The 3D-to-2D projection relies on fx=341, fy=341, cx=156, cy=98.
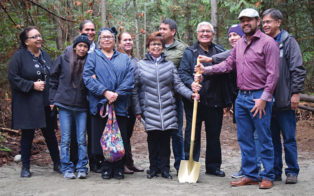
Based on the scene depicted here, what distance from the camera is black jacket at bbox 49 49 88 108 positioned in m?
5.17

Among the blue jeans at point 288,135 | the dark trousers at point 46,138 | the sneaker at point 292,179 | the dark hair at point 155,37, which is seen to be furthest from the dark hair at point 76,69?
the sneaker at point 292,179

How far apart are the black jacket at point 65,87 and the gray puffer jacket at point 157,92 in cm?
81

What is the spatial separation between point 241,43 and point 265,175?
180 cm

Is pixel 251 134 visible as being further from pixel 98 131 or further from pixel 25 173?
pixel 25 173

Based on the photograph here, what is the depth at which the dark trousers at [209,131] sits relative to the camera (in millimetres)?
5355

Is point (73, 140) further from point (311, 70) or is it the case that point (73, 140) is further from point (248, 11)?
point (311, 70)

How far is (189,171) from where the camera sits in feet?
16.7

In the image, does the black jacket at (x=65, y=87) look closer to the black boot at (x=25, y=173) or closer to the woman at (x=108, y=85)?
the woman at (x=108, y=85)

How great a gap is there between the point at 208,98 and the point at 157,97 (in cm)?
79

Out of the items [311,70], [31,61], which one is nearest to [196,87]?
[31,61]

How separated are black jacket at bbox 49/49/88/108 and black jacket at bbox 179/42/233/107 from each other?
1584mm

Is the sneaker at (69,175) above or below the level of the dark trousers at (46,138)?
below

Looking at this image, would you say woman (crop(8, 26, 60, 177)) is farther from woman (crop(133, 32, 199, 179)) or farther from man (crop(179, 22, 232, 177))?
man (crop(179, 22, 232, 177))

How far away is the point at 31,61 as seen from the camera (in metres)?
5.38
